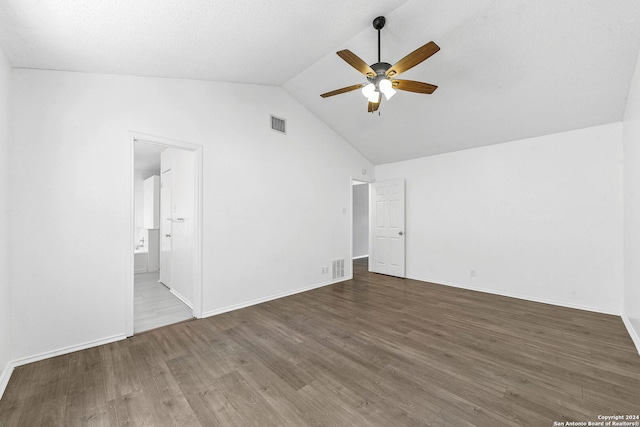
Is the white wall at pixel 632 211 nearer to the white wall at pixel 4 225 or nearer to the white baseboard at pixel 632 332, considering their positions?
the white baseboard at pixel 632 332

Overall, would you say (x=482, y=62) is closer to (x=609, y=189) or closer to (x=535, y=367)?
(x=609, y=189)

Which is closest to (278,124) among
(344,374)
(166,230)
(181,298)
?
(166,230)

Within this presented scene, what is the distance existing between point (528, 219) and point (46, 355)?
6.13 m

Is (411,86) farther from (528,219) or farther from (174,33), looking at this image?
(528,219)

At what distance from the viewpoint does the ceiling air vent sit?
13.5ft

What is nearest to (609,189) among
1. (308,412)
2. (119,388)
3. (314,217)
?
(314,217)

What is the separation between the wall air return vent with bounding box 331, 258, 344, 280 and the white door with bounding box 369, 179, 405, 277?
114 cm

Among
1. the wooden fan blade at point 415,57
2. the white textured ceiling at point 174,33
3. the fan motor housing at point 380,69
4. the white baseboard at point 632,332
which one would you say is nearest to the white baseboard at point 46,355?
the white textured ceiling at point 174,33

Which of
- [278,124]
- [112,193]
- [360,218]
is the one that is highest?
[278,124]

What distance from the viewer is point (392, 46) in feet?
9.85

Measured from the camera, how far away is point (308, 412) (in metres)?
1.71

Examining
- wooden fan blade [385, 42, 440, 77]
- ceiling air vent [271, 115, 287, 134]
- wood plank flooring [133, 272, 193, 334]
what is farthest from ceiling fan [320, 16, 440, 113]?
wood plank flooring [133, 272, 193, 334]

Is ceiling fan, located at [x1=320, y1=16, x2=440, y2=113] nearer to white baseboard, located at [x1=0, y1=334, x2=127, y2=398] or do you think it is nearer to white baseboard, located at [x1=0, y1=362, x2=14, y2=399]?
white baseboard, located at [x1=0, y1=334, x2=127, y2=398]

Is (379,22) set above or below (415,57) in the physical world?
above
